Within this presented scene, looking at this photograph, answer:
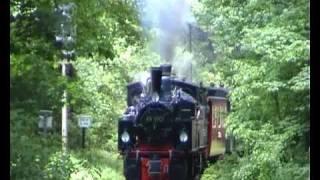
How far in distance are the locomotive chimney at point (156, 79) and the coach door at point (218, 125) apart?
16.5 inches

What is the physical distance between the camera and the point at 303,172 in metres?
2.10

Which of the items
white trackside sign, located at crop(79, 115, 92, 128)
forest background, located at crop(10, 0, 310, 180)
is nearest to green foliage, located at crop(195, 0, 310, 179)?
forest background, located at crop(10, 0, 310, 180)

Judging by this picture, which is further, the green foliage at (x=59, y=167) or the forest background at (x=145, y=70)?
the green foliage at (x=59, y=167)

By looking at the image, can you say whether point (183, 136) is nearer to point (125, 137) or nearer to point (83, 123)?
point (125, 137)

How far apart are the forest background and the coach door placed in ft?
0.35

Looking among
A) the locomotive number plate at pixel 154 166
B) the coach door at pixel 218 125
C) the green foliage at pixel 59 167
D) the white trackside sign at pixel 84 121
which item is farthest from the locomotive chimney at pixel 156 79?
the green foliage at pixel 59 167

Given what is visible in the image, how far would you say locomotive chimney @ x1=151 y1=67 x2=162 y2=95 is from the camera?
3263 millimetres

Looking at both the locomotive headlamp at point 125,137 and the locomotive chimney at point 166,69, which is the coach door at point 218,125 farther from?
the locomotive headlamp at point 125,137

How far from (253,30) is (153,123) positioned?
127 centimetres

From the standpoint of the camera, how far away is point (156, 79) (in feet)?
11.7

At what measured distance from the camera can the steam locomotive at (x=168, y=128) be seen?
3287mm

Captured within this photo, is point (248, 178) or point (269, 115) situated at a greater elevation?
point (269, 115)
